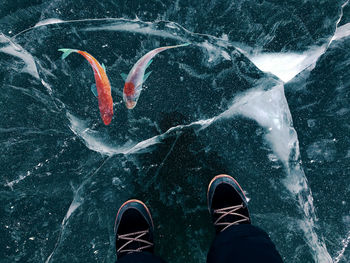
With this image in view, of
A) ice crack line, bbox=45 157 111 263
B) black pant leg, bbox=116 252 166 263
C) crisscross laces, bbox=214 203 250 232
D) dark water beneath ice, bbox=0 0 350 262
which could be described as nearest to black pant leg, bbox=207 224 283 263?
crisscross laces, bbox=214 203 250 232

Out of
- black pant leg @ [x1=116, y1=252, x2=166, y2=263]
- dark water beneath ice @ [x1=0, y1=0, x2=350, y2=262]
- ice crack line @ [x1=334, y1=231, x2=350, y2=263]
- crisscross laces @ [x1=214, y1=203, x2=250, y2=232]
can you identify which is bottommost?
ice crack line @ [x1=334, y1=231, x2=350, y2=263]

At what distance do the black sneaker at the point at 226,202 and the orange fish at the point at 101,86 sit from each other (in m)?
1.26

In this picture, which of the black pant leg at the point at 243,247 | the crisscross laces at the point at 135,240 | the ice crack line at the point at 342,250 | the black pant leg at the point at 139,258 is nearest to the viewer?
the black pant leg at the point at 243,247

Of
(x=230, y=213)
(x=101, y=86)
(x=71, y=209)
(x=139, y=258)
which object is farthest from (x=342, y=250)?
(x=101, y=86)

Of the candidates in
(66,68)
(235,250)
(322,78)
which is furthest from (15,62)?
(322,78)

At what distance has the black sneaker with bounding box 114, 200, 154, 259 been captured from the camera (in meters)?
2.08

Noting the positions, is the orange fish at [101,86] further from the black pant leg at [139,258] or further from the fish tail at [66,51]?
the black pant leg at [139,258]

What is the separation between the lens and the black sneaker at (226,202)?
208cm

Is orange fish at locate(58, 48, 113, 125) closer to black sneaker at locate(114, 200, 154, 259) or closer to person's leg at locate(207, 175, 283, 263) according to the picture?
black sneaker at locate(114, 200, 154, 259)

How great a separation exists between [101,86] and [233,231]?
5.81ft

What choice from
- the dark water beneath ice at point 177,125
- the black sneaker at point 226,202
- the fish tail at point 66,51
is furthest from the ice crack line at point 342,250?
the fish tail at point 66,51

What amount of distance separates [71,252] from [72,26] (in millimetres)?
2191

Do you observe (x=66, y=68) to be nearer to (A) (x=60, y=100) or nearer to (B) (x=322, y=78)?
(A) (x=60, y=100)

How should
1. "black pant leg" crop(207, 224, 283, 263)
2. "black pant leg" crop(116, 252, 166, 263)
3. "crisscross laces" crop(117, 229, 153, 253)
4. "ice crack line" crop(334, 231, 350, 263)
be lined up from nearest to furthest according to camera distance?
"black pant leg" crop(207, 224, 283, 263) < "black pant leg" crop(116, 252, 166, 263) < "crisscross laces" crop(117, 229, 153, 253) < "ice crack line" crop(334, 231, 350, 263)
